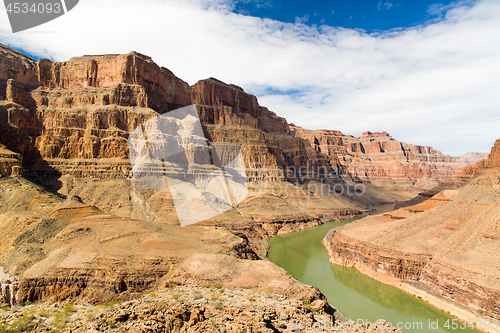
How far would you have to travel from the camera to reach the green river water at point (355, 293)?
85.9 feet

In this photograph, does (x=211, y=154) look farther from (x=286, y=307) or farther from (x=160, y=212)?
(x=286, y=307)

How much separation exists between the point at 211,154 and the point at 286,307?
273 feet

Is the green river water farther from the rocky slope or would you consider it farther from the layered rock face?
the layered rock face

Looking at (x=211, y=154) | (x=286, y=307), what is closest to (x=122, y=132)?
(x=211, y=154)

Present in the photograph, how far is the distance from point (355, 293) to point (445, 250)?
1085cm

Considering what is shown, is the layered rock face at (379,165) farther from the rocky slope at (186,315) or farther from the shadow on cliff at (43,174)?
the rocky slope at (186,315)

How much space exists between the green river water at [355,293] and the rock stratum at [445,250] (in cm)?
157

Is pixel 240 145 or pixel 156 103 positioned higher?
pixel 156 103

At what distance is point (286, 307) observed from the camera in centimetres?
1756

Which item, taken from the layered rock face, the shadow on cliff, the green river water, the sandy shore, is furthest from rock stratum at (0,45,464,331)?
the sandy shore

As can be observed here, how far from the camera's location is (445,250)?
99.6 feet

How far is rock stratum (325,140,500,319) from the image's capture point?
2450 centimetres

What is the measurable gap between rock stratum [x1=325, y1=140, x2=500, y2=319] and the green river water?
1.57 metres

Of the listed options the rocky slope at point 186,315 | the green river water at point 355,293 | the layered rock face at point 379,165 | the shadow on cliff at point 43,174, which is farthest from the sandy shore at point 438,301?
the layered rock face at point 379,165
